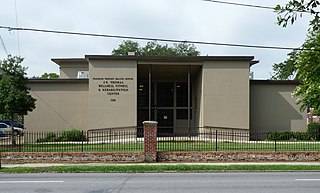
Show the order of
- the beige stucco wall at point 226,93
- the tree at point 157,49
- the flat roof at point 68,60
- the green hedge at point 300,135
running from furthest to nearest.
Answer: the tree at point 157,49
the flat roof at point 68,60
the beige stucco wall at point 226,93
the green hedge at point 300,135

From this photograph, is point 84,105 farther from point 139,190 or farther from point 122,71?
point 139,190

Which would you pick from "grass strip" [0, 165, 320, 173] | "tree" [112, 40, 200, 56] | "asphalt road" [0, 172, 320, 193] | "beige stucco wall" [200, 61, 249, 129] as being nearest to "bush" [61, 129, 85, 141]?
"beige stucco wall" [200, 61, 249, 129]

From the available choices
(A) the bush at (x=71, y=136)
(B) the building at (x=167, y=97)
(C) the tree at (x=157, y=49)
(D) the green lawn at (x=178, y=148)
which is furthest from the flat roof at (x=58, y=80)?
(C) the tree at (x=157, y=49)

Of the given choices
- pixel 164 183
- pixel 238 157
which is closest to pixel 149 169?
pixel 164 183

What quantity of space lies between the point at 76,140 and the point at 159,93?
10577 millimetres

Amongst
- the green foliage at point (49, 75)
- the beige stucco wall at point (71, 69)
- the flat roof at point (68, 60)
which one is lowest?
the beige stucco wall at point (71, 69)

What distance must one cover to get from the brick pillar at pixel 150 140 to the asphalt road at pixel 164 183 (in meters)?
3.23

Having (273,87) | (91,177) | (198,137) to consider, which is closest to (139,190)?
(91,177)

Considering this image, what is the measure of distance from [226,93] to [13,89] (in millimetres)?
15567

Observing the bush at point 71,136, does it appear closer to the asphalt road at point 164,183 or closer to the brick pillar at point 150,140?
the brick pillar at point 150,140

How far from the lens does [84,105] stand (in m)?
30.4

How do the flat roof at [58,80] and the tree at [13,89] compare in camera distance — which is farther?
the flat roof at [58,80]

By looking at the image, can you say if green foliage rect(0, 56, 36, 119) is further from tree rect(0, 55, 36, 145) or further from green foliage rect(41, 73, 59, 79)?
green foliage rect(41, 73, 59, 79)

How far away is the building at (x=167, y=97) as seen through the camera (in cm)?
2775
